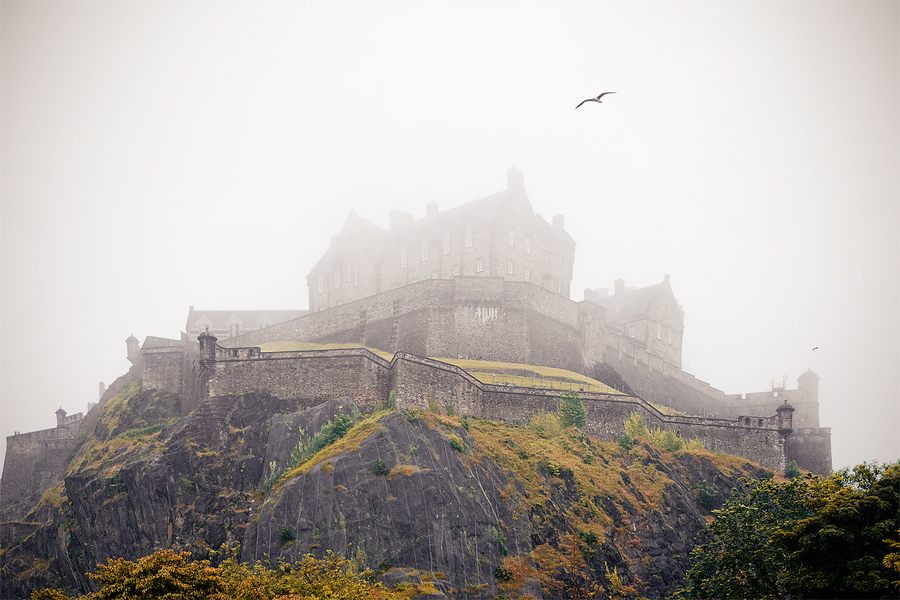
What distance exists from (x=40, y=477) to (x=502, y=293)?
155 feet

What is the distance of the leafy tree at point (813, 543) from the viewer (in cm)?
2427

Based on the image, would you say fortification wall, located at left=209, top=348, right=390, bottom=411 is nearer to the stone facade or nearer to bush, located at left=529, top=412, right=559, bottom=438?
bush, located at left=529, top=412, right=559, bottom=438

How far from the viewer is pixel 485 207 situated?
246ft

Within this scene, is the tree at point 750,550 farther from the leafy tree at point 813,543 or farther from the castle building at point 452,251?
the castle building at point 452,251

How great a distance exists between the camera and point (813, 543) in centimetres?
2623

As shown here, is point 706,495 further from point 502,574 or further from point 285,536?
point 285,536

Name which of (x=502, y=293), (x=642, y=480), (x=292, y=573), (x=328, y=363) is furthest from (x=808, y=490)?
(x=502, y=293)

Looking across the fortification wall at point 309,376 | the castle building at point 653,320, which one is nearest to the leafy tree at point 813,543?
the fortification wall at point 309,376

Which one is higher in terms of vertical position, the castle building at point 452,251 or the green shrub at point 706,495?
the castle building at point 452,251

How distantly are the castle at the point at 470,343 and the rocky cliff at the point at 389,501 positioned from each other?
2534 millimetres

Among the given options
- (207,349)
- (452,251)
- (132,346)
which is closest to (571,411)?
(207,349)

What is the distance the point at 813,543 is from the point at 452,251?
2035 inches

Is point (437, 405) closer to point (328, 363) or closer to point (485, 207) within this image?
point (328, 363)

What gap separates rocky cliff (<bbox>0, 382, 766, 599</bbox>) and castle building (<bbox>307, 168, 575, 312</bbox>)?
89.4 feet
